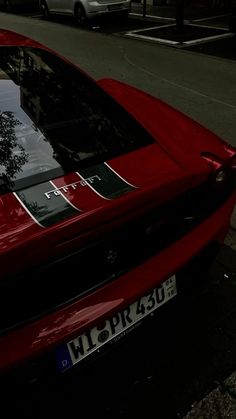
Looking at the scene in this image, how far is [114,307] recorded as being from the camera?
5.25ft

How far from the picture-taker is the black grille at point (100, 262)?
4.65 ft

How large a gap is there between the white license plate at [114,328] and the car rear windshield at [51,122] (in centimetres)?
62

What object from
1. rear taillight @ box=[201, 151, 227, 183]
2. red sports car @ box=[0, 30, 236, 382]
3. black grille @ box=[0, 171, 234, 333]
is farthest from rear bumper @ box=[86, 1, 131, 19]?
black grille @ box=[0, 171, 234, 333]

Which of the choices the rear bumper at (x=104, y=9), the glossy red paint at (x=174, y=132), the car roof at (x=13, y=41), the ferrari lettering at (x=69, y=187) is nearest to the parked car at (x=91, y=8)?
the rear bumper at (x=104, y=9)

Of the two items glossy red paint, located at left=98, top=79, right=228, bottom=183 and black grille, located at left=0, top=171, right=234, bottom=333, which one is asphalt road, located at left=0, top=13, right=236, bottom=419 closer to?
black grille, located at left=0, top=171, right=234, bottom=333

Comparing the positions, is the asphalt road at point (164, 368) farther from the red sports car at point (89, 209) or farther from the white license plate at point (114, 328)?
the red sports car at point (89, 209)

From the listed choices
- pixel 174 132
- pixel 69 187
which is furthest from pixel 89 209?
pixel 174 132

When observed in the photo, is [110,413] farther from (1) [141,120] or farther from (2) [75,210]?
(1) [141,120]

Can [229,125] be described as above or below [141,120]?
below

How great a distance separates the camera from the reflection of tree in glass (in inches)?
66.1

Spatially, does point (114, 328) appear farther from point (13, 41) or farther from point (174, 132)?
point (13, 41)

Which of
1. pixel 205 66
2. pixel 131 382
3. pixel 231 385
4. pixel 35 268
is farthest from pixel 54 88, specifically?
pixel 205 66

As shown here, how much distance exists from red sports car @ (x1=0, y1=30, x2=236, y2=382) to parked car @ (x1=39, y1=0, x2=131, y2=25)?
1104cm

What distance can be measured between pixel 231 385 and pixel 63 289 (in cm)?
104
